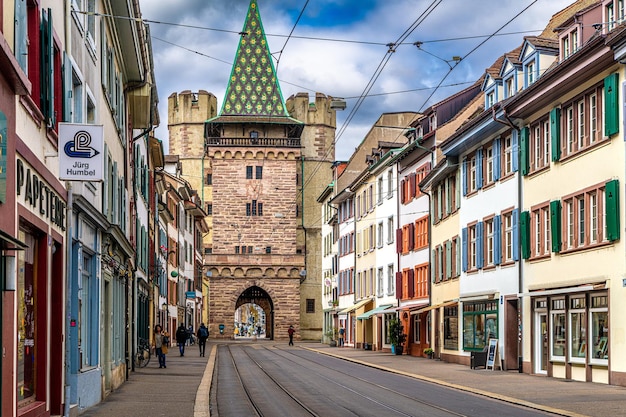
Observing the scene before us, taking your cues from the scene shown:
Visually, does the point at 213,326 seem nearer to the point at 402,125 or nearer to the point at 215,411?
the point at 402,125

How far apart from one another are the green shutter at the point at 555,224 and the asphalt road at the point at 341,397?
16.5 feet

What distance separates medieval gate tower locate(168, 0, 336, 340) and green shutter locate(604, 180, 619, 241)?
75.1 m

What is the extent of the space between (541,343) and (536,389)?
23.4 feet

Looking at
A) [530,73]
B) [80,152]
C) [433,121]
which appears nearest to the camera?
[80,152]

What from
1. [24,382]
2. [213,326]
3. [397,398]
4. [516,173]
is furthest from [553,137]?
[213,326]

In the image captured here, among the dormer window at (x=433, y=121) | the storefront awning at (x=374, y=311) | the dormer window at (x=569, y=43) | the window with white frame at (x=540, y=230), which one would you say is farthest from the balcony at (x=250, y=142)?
the dormer window at (x=569, y=43)

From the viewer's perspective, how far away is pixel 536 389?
25578mm

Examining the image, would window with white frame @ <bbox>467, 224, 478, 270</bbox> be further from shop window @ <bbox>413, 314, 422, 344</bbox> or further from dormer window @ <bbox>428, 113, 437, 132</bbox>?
shop window @ <bbox>413, 314, 422, 344</bbox>

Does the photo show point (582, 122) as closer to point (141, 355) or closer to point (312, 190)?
point (141, 355)

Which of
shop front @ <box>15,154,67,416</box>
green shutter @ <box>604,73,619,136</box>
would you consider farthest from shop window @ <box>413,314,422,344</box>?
shop front @ <box>15,154,67,416</box>

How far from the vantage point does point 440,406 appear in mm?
20734

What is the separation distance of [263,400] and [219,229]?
262 feet

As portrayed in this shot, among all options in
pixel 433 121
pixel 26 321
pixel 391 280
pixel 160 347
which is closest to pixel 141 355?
pixel 160 347

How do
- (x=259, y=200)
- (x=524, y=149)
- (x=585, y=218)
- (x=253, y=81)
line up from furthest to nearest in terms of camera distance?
(x=253, y=81), (x=259, y=200), (x=524, y=149), (x=585, y=218)
